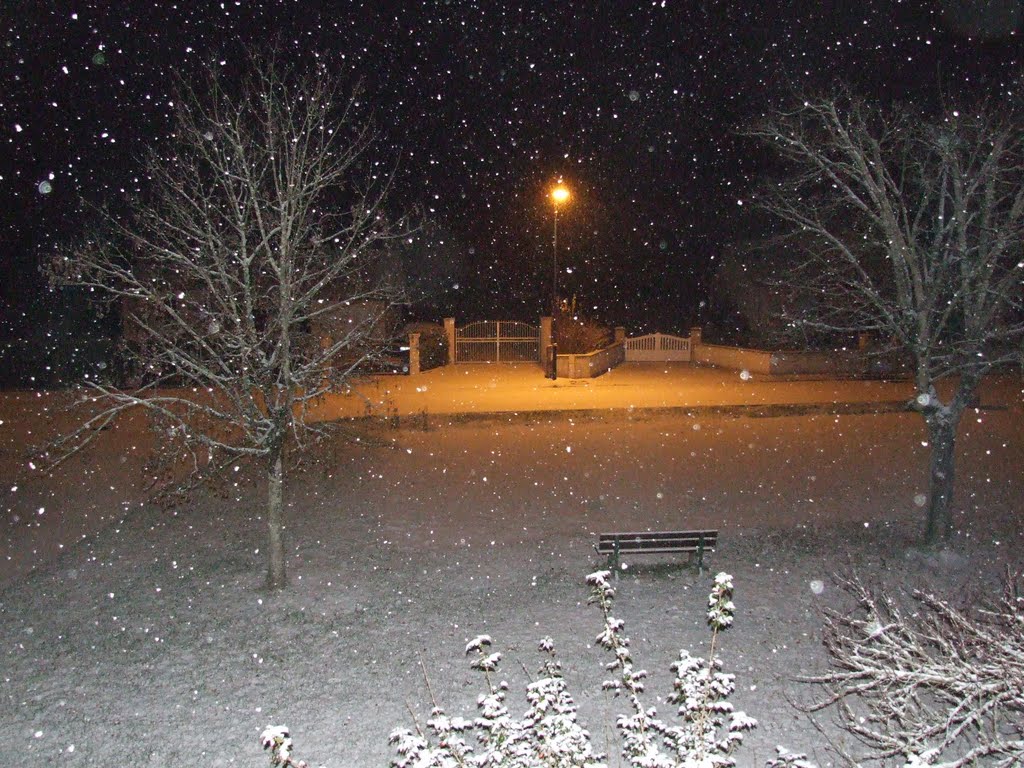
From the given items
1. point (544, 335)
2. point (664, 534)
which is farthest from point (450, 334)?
point (664, 534)

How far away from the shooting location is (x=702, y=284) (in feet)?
141

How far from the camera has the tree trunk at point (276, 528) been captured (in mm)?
7680

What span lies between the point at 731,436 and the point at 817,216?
782 cm

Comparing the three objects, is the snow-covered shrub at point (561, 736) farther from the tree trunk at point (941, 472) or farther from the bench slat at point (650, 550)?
the tree trunk at point (941, 472)

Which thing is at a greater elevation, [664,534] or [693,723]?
[693,723]

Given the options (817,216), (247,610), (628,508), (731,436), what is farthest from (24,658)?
(731,436)

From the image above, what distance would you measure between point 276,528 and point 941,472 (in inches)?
301

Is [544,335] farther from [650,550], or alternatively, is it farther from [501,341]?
[650,550]

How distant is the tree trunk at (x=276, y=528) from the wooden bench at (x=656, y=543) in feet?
11.4

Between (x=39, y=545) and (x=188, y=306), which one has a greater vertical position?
(x=188, y=306)

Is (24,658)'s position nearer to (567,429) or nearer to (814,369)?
(567,429)

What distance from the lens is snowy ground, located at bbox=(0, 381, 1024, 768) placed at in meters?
5.55

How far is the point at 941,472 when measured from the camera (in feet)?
28.1

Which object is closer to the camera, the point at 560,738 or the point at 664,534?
the point at 560,738
